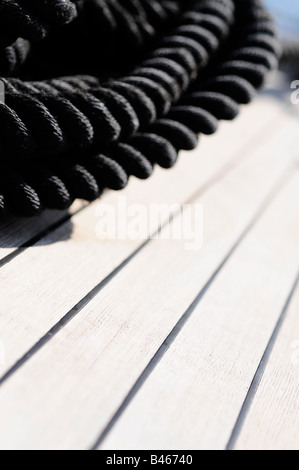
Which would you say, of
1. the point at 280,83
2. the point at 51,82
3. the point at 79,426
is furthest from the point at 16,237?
the point at 280,83

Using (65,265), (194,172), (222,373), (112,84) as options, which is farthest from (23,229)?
(194,172)

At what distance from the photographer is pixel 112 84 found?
104 cm

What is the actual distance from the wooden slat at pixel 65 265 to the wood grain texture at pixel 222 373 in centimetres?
16

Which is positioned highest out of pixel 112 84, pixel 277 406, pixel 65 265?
pixel 112 84

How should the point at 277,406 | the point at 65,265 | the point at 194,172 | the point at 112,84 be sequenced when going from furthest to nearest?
the point at 194,172, the point at 112,84, the point at 65,265, the point at 277,406

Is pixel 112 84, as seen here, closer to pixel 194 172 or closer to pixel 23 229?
pixel 23 229

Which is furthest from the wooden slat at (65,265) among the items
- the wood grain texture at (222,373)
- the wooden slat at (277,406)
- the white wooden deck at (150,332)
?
the wooden slat at (277,406)

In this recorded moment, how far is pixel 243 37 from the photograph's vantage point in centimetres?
128

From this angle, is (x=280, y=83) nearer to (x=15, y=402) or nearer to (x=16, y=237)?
(x=16, y=237)

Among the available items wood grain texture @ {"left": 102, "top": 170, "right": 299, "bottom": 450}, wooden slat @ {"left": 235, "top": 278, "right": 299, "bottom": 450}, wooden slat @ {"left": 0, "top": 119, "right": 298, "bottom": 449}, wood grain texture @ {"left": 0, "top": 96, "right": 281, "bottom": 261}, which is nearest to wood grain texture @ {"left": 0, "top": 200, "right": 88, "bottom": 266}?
wood grain texture @ {"left": 0, "top": 96, "right": 281, "bottom": 261}

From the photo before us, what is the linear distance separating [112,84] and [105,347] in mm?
472

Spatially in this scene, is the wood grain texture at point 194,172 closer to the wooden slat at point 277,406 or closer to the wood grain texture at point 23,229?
the wood grain texture at point 23,229

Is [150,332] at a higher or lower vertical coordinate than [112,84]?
lower

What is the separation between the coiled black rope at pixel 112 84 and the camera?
2.98ft
